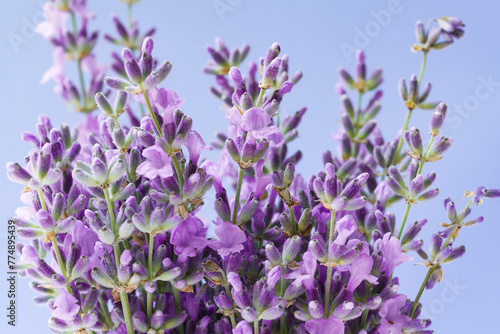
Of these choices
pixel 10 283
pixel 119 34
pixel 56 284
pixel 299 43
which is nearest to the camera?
pixel 56 284

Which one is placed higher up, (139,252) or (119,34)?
(119,34)

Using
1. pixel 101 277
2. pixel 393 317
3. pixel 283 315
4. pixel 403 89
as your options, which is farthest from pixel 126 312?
pixel 403 89

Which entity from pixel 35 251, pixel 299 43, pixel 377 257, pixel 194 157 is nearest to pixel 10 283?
pixel 35 251

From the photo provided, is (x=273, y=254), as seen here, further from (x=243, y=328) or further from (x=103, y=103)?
(x=103, y=103)

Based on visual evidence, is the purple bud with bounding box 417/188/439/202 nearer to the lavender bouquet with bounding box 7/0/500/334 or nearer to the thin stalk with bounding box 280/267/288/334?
the lavender bouquet with bounding box 7/0/500/334

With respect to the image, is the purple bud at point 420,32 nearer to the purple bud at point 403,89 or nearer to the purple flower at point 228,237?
the purple bud at point 403,89

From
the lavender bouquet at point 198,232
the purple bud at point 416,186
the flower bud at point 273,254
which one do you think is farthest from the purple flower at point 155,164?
the purple bud at point 416,186

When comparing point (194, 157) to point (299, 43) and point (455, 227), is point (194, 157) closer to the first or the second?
point (455, 227)
